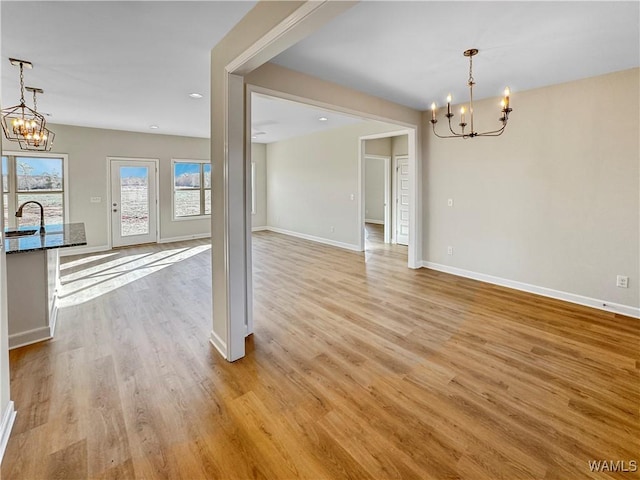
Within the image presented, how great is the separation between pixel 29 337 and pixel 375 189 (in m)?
10.3

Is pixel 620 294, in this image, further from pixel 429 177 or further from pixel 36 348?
pixel 36 348

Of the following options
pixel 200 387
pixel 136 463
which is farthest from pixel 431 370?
pixel 136 463

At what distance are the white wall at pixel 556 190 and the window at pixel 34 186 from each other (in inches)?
287

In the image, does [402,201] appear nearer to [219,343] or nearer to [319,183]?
[319,183]

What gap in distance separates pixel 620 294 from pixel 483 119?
107 inches

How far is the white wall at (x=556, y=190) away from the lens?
3.46 meters

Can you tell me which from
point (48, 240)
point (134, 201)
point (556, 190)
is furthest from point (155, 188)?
point (556, 190)

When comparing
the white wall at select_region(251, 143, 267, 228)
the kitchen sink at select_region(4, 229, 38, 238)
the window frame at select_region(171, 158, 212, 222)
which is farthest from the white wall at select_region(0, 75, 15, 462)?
the white wall at select_region(251, 143, 267, 228)

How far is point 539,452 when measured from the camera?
1.70m

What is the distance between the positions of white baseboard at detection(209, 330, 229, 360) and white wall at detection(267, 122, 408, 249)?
453 centimetres

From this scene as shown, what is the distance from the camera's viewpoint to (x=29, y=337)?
2.85m

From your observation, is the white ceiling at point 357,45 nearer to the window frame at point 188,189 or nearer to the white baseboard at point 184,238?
the window frame at point 188,189

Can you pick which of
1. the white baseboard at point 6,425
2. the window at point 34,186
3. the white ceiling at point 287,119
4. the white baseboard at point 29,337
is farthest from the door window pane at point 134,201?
the white baseboard at point 6,425
